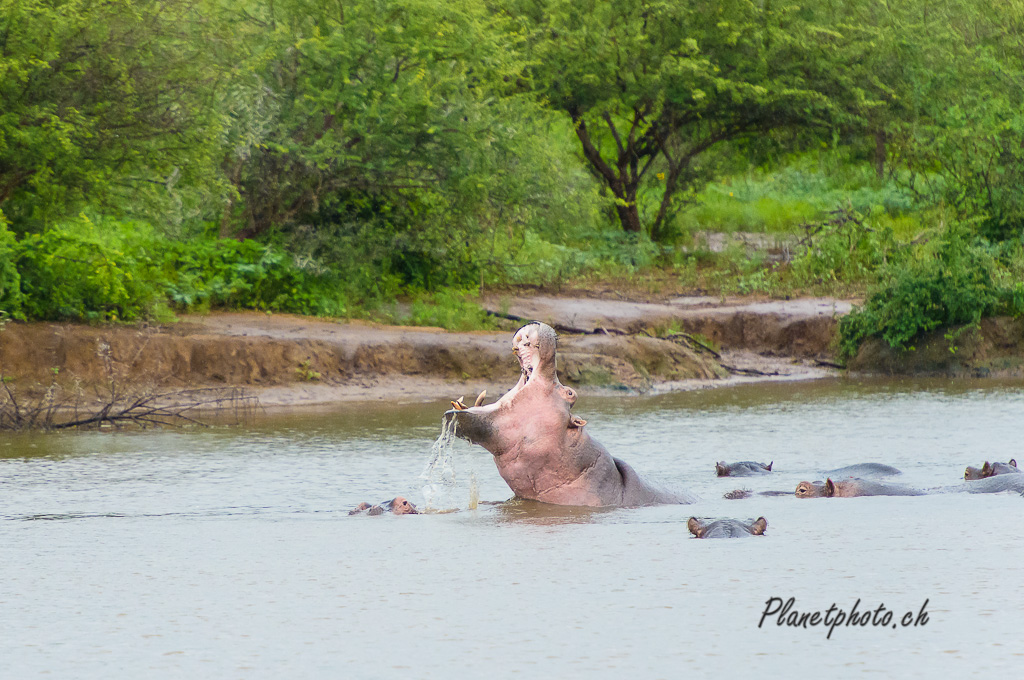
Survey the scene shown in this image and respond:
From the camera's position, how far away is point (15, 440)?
14453 mm

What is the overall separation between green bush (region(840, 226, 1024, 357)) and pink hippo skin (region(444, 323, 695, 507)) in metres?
14.3

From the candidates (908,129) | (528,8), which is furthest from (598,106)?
(908,129)

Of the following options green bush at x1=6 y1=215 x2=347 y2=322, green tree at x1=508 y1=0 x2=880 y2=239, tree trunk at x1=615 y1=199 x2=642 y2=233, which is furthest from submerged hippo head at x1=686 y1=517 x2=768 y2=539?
tree trunk at x1=615 y1=199 x2=642 y2=233

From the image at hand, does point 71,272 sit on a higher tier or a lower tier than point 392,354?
higher

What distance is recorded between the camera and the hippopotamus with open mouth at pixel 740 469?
38.4 ft

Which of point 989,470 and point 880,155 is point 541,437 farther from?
point 880,155

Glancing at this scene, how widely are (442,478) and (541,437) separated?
2.00m

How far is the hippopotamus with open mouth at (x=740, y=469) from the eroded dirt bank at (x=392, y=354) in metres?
7.99

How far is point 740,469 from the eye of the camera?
11734 millimetres

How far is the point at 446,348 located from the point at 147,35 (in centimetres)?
584

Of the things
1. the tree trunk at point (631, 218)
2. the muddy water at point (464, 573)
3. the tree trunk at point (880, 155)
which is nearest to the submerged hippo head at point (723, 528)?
the muddy water at point (464, 573)

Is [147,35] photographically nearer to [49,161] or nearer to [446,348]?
[49,161]

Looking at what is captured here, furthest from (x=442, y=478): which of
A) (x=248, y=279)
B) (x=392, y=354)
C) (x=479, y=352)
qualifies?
(x=248, y=279)

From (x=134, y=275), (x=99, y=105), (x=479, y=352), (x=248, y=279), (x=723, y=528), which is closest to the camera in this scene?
(x=723, y=528)
